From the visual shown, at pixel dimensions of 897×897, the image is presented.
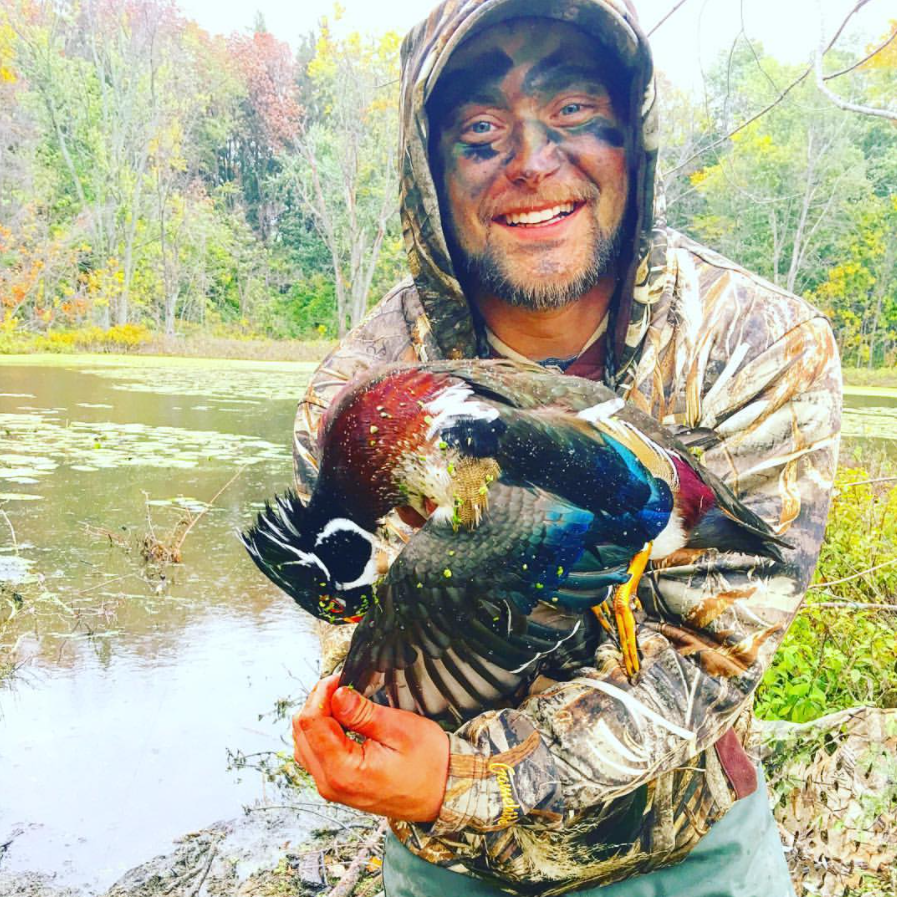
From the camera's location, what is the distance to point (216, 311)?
1245 inches

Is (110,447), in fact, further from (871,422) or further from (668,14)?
(871,422)

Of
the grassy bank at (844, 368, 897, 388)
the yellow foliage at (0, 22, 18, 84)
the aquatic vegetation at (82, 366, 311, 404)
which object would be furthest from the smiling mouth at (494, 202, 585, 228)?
the yellow foliage at (0, 22, 18, 84)

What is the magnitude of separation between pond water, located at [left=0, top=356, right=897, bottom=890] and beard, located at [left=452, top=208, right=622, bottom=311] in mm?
2945

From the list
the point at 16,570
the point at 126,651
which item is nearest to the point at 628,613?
the point at 126,651

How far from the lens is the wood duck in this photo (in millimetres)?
1249

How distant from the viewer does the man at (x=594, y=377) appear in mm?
1443

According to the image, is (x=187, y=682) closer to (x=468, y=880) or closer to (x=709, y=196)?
(x=468, y=880)

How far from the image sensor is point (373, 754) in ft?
4.38

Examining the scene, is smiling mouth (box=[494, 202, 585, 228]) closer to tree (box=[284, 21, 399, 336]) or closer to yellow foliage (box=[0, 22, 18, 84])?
tree (box=[284, 21, 399, 336])

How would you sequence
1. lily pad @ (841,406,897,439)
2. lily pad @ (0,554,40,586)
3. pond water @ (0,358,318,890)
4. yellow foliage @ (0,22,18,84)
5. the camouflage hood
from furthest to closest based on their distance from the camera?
yellow foliage @ (0,22,18,84)
lily pad @ (841,406,897,439)
lily pad @ (0,554,40,586)
pond water @ (0,358,318,890)
the camouflage hood

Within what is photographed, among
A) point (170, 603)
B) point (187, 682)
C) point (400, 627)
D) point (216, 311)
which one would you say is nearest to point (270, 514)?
point (400, 627)

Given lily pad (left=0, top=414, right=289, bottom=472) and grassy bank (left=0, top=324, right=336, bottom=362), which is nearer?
lily pad (left=0, top=414, right=289, bottom=472)

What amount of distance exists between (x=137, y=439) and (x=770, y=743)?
349 inches

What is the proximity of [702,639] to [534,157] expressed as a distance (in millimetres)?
1015
